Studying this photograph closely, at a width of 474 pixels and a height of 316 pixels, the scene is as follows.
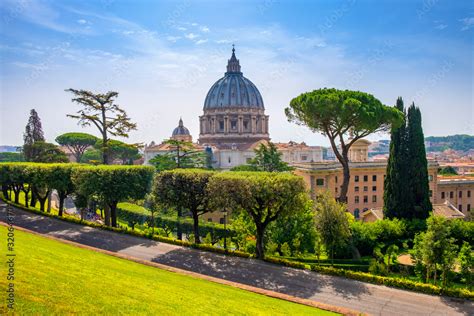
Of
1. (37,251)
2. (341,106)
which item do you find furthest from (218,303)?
(341,106)

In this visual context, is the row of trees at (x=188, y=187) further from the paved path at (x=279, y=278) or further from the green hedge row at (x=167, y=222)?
the green hedge row at (x=167, y=222)

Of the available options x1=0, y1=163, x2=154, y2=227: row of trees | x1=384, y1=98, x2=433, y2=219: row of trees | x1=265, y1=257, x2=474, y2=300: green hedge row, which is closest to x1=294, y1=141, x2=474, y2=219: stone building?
x1=384, y1=98, x2=433, y2=219: row of trees

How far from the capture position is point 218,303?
532 inches

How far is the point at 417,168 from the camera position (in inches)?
1261

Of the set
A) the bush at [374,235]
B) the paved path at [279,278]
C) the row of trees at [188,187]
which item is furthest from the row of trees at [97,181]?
the bush at [374,235]

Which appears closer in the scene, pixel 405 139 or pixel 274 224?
pixel 274 224

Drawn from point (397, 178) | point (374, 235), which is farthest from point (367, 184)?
point (374, 235)

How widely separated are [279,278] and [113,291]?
952cm

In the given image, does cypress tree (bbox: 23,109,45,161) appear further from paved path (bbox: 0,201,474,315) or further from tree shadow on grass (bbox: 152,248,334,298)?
tree shadow on grass (bbox: 152,248,334,298)

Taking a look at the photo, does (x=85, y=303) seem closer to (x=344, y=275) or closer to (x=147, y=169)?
(x=344, y=275)

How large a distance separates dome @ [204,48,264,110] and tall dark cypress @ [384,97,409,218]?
66.9m

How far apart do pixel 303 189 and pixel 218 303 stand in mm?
10847

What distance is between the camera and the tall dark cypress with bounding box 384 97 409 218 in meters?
31.6

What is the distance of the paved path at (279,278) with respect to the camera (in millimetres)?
16094
